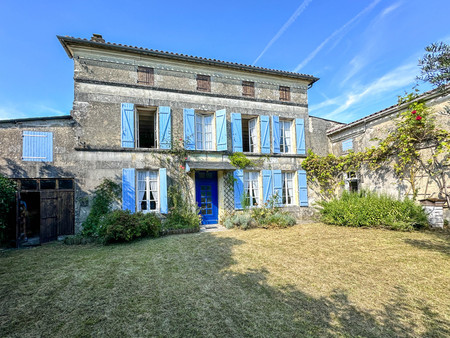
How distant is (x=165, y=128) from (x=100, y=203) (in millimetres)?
3447

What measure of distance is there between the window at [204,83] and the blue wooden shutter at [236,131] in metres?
1.52

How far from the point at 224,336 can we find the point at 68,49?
9871 millimetres

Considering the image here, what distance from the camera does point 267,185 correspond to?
379 inches

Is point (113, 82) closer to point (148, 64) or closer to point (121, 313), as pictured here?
point (148, 64)

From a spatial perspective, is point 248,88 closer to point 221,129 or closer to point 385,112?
point 221,129

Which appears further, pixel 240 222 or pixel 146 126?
pixel 146 126

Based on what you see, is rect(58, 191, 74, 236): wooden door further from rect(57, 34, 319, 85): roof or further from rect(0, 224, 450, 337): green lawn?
rect(57, 34, 319, 85): roof

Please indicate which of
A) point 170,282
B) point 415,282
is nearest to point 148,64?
point 170,282

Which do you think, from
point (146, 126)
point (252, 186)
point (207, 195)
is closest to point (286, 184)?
point (252, 186)

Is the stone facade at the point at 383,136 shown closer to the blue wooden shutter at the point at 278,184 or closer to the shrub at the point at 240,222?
the blue wooden shutter at the point at 278,184

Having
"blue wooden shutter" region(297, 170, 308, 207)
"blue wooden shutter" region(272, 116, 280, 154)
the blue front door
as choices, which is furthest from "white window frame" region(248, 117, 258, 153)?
"blue wooden shutter" region(297, 170, 308, 207)

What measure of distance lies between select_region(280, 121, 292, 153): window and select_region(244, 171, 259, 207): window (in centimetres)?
186

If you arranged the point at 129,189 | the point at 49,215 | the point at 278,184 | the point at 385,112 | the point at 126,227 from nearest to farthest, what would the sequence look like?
1. the point at 126,227
2. the point at 49,215
3. the point at 129,189
4. the point at 385,112
5. the point at 278,184

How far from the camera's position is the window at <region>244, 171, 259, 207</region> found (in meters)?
9.57
